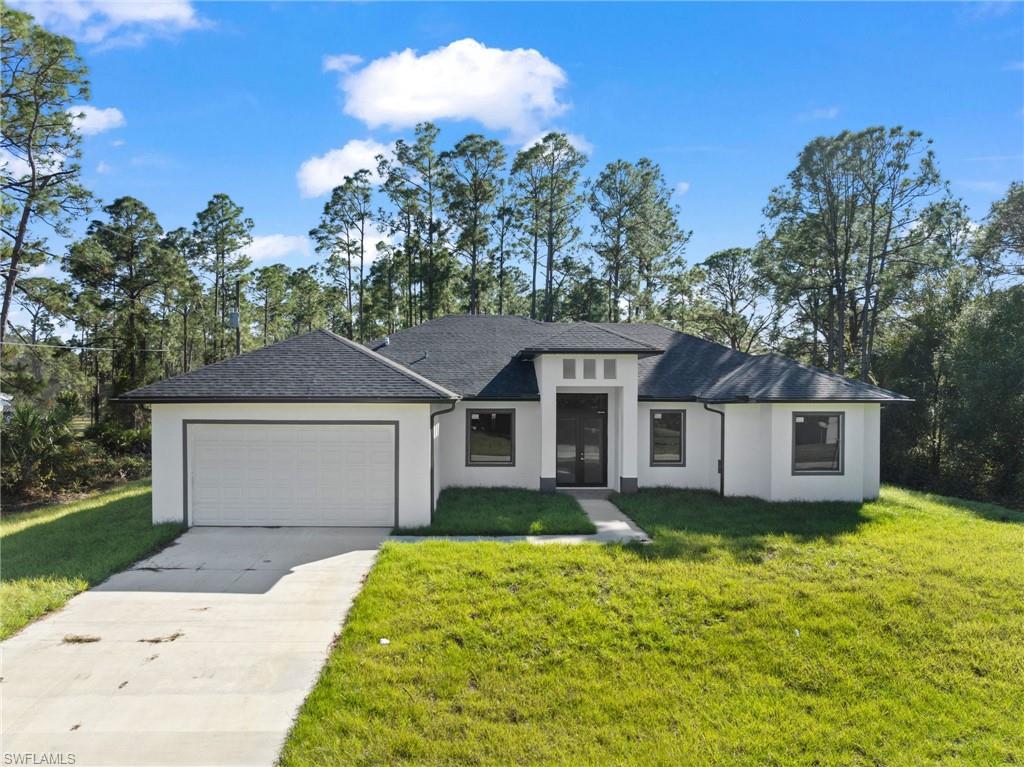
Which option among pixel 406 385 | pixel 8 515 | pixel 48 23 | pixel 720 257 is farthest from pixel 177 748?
pixel 720 257

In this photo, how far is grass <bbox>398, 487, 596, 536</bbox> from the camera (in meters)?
9.67

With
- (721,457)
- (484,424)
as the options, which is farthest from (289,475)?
(721,457)

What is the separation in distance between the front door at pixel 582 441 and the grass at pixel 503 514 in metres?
1.27

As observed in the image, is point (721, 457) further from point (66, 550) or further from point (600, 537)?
point (66, 550)

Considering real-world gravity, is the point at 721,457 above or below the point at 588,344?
below

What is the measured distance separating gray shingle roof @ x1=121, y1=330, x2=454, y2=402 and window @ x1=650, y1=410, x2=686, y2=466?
20.3 feet

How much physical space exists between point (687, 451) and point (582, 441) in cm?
271

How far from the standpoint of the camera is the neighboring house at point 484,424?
1014 centimetres

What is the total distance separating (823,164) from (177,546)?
26.5m

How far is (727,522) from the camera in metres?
10.3

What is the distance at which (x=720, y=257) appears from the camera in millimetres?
35188

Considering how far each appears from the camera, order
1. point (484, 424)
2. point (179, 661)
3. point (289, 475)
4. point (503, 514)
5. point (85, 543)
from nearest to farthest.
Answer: point (179, 661)
point (85, 543)
point (289, 475)
point (503, 514)
point (484, 424)

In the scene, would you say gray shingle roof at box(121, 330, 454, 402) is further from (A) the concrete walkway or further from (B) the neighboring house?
(A) the concrete walkway

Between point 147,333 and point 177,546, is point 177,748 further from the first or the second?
point 147,333
